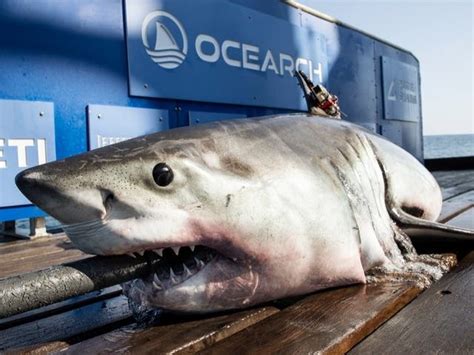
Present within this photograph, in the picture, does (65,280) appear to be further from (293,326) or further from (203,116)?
(203,116)

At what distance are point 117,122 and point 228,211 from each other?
2217mm

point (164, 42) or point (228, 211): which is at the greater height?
point (164, 42)

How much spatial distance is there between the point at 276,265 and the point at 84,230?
1.45 ft

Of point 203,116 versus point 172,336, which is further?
point 203,116

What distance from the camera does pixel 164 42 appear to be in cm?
345

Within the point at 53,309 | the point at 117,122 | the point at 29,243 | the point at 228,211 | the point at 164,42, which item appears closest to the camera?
the point at 228,211

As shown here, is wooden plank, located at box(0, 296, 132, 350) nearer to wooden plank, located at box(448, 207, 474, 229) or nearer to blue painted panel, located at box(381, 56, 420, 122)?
wooden plank, located at box(448, 207, 474, 229)

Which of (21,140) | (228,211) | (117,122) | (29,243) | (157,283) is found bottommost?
(29,243)

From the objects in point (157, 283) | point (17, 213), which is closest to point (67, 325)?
point (157, 283)

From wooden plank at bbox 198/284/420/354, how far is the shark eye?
1.13ft

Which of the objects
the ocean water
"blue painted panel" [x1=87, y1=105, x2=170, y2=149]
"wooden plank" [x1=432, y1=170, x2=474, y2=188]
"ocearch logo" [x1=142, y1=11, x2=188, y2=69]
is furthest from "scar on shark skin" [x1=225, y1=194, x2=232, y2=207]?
the ocean water

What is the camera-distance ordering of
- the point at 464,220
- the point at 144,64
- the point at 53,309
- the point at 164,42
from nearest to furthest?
1. the point at 53,309
2. the point at 464,220
3. the point at 144,64
4. the point at 164,42

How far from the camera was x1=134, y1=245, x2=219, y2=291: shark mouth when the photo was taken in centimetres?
105

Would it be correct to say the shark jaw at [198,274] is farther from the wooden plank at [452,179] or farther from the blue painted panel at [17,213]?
the wooden plank at [452,179]
